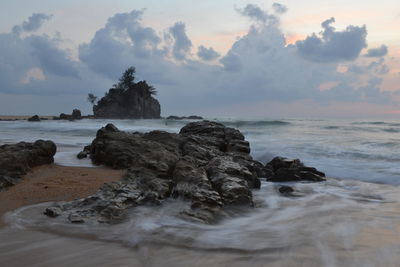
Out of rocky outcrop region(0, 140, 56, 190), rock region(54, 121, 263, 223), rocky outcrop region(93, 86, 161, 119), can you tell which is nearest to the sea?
rock region(54, 121, 263, 223)

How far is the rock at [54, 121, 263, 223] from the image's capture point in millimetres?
4199

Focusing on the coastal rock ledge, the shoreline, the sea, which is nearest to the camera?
the sea

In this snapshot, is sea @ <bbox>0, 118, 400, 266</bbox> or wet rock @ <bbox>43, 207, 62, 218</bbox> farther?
wet rock @ <bbox>43, 207, 62, 218</bbox>

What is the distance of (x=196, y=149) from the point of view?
27.5ft

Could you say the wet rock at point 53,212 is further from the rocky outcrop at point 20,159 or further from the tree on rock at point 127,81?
the tree on rock at point 127,81

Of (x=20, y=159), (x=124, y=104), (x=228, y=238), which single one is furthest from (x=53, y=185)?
(x=124, y=104)

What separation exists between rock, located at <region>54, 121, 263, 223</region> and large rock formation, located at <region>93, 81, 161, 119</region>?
64.2 m

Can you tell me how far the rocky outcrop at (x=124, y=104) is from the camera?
2790 inches

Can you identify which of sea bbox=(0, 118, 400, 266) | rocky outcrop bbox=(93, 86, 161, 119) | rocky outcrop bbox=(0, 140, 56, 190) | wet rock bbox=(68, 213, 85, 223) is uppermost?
rocky outcrop bbox=(93, 86, 161, 119)

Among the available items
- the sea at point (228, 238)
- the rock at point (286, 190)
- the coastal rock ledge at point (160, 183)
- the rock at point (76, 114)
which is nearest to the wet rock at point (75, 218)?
the coastal rock ledge at point (160, 183)

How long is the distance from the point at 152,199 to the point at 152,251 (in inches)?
57.9

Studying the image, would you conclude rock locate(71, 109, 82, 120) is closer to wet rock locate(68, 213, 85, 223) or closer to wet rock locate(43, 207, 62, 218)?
wet rock locate(43, 207, 62, 218)

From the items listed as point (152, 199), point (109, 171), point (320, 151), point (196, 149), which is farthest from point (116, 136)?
point (320, 151)

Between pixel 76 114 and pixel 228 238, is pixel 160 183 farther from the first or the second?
pixel 76 114
